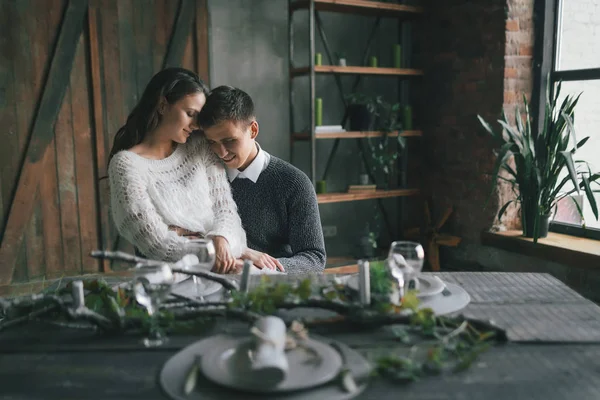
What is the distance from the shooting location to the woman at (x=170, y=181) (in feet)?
5.59

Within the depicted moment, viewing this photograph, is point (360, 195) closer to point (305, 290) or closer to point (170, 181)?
point (170, 181)

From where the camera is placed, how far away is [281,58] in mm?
3855

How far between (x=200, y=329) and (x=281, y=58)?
303 centimetres

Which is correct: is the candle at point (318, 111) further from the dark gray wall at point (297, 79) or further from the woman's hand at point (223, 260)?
the woman's hand at point (223, 260)

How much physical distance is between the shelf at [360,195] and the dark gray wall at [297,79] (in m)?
0.35

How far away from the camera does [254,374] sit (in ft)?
2.97

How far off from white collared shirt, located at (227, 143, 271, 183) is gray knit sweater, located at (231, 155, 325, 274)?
0.05 ft

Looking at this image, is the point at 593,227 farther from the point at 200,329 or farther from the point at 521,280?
the point at 200,329

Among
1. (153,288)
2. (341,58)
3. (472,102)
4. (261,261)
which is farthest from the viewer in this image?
(341,58)

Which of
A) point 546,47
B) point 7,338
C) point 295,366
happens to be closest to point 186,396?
point 295,366

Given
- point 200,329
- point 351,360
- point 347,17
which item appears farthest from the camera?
point 347,17

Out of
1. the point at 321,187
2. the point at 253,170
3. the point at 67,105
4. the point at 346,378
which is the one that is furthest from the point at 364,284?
the point at 67,105

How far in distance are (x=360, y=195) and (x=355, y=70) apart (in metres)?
0.90

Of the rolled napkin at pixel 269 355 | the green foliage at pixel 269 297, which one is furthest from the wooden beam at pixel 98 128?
the rolled napkin at pixel 269 355
